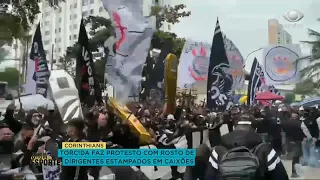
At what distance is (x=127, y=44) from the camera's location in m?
5.38

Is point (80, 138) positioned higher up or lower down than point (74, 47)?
lower down

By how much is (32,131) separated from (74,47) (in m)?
0.77

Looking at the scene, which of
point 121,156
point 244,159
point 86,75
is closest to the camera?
point 244,159

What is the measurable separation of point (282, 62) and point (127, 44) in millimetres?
1272

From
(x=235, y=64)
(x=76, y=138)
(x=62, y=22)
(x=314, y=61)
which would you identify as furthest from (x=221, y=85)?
(x=62, y=22)

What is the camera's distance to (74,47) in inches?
208

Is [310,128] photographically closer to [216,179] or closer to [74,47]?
[216,179]

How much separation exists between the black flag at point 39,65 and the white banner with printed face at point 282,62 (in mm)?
1768

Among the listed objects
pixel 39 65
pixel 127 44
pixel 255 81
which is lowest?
pixel 255 81

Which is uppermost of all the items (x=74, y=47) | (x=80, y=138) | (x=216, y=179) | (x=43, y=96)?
(x=74, y=47)

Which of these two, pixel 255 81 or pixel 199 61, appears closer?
pixel 255 81

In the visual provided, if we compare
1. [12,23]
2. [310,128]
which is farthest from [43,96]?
[310,128]

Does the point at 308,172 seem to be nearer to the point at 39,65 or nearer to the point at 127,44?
the point at 127,44

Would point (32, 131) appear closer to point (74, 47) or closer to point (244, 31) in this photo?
point (74, 47)
